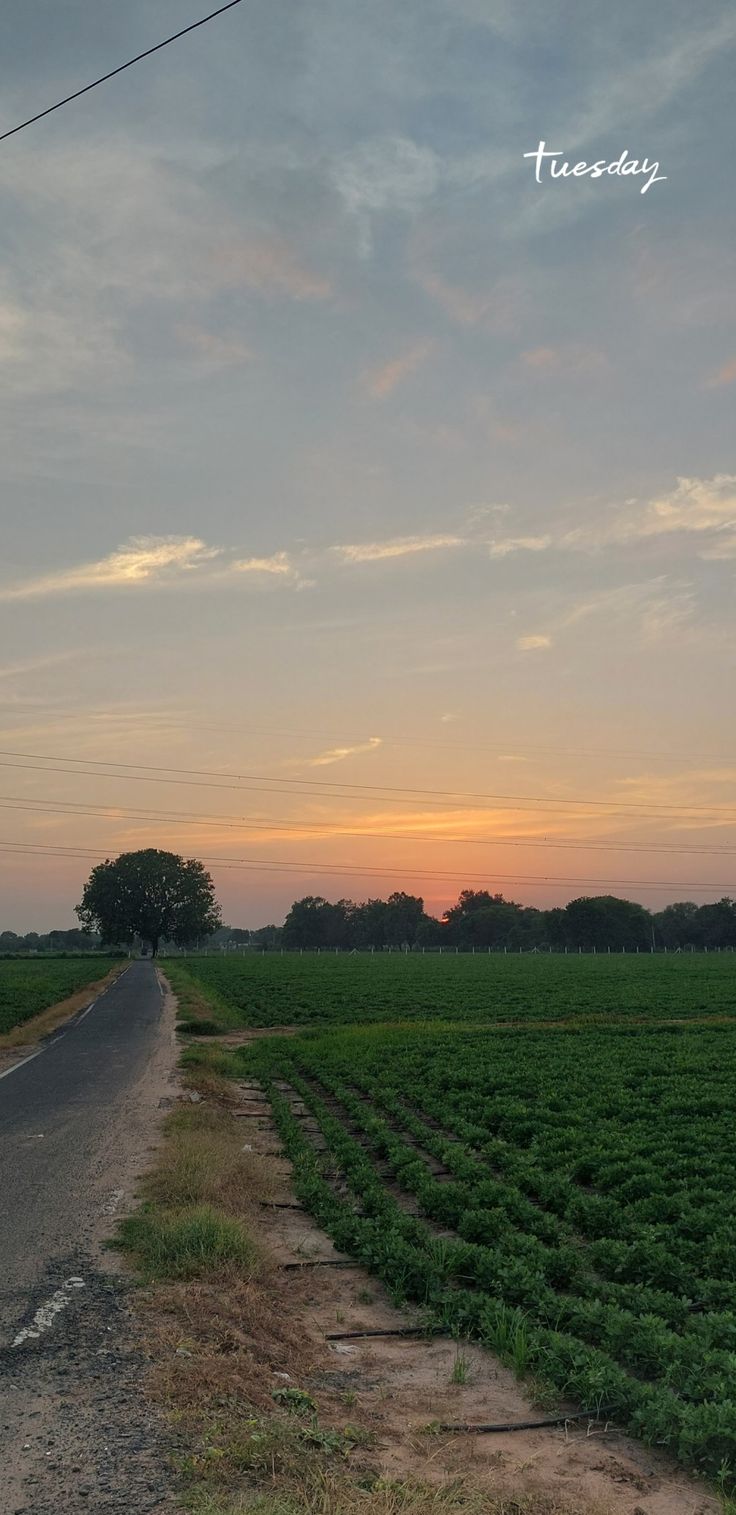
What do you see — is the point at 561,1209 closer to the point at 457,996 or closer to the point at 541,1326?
the point at 541,1326

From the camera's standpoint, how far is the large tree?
509 ft

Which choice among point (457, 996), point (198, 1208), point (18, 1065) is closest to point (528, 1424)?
point (198, 1208)

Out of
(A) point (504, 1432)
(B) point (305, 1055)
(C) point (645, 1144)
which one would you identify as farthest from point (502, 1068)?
(A) point (504, 1432)

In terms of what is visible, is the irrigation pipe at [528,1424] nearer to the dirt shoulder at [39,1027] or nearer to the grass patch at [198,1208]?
the grass patch at [198,1208]

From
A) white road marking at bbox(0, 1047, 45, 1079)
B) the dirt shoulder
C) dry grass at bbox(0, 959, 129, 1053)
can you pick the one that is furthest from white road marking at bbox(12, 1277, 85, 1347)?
dry grass at bbox(0, 959, 129, 1053)

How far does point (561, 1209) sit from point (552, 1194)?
0.81 feet

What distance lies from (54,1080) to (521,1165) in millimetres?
12859

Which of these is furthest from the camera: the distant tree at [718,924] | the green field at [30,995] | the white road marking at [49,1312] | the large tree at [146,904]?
the distant tree at [718,924]

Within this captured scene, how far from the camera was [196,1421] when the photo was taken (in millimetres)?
5988

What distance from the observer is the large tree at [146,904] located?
155 m

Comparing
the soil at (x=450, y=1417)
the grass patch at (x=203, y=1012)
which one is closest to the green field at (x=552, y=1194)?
the soil at (x=450, y=1417)

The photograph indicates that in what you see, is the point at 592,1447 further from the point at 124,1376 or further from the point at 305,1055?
the point at 305,1055

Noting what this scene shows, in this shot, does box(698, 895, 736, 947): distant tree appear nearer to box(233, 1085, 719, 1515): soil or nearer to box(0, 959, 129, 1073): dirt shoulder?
box(0, 959, 129, 1073): dirt shoulder

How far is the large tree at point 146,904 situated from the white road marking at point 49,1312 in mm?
150802
